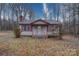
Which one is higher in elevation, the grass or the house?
the house

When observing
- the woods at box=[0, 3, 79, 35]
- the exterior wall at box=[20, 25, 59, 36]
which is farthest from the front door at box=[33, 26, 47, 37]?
the woods at box=[0, 3, 79, 35]

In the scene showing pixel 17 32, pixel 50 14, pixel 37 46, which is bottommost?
pixel 37 46

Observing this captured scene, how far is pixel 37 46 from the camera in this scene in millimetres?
2189

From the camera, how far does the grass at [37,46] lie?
2180 millimetres

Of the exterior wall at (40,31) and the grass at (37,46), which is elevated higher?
the exterior wall at (40,31)

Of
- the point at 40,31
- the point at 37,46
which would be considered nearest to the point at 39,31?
the point at 40,31

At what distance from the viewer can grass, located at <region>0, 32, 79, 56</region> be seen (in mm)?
2180

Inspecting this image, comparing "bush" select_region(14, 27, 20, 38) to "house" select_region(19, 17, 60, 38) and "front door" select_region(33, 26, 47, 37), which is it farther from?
"front door" select_region(33, 26, 47, 37)

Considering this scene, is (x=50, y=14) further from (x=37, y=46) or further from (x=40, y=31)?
(x=37, y=46)

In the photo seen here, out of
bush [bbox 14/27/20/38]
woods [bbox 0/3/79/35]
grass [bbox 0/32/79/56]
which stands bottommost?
grass [bbox 0/32/79/56]

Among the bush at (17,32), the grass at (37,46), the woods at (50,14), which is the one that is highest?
the woods at (50,14)

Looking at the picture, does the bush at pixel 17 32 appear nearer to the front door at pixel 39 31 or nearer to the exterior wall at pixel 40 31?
the exterior wall at pixel 40 31

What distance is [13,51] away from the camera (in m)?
2.19

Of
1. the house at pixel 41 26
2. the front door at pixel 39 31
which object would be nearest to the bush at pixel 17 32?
the house at pixel 41 26
